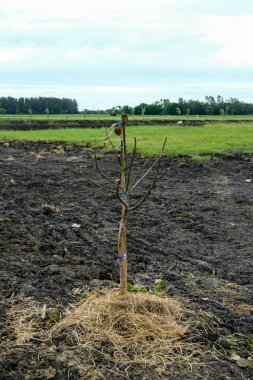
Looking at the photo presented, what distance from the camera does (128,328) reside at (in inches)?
153

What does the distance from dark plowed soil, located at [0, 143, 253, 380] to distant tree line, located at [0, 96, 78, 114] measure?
231 feet

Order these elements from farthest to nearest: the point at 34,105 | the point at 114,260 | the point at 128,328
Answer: the point at 34,105, the point at 114,260, the point at 128,328

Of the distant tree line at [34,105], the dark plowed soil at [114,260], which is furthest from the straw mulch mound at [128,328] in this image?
the distant tree line at [34,105]

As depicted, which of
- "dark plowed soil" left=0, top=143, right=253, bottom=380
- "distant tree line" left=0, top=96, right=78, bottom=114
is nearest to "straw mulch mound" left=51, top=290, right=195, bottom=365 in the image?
"dark plowed soil" left=0, top=143, right=253, bottom=380

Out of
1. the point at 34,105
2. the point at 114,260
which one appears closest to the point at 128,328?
the point at 114,260

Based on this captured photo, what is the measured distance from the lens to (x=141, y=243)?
22.2ft

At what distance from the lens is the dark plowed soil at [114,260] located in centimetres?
351

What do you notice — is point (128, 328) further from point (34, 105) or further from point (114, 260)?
point (34, 105)

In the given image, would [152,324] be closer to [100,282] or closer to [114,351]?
[114,351]

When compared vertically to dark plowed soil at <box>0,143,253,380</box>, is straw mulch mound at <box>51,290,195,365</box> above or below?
above

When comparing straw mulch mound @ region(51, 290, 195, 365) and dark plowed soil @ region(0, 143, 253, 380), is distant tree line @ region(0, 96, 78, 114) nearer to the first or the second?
dark plowed soil @ region(0, 143, 253, 380)

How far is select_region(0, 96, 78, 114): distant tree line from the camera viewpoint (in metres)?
80.5

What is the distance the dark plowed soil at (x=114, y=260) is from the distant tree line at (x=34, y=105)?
231ft

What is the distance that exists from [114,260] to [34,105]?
78.3m
